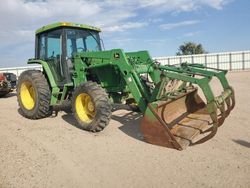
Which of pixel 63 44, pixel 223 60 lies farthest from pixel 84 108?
pixel 223 60

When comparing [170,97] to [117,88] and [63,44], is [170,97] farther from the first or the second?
[63,44]

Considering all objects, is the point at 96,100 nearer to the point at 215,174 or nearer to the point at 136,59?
the point at 136,59

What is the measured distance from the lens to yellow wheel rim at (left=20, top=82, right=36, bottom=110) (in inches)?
330

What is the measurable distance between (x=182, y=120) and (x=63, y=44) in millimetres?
3420

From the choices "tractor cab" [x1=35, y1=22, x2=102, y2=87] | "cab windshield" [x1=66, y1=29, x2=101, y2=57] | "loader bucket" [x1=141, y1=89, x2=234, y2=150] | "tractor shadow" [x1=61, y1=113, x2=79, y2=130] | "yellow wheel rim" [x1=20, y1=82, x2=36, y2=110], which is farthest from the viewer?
"yellow wheel rim" [x1=20, y1=82, x2=36, y2=110]

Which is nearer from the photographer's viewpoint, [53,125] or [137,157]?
[137,157]

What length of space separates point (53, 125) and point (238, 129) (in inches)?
159

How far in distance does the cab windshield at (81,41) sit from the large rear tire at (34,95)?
1024 millimetres

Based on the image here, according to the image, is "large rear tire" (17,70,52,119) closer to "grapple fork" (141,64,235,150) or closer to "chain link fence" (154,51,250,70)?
"grapple fork" (141,64,235,150)

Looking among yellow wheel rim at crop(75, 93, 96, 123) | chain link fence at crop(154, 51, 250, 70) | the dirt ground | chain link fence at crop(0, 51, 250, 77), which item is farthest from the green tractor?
chain link fence at crop(154, 51, 250, 70)

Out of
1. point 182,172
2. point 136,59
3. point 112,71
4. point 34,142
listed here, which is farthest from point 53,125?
point 182,172

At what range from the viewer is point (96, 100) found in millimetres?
6102

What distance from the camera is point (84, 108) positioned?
675 centimetres

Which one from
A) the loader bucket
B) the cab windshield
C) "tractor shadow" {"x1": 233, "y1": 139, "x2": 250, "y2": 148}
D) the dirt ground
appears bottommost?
the dirt ground
